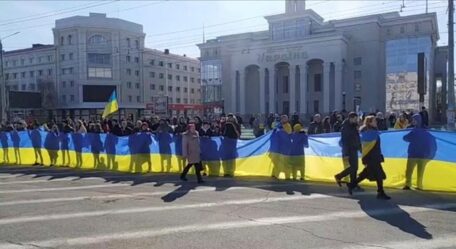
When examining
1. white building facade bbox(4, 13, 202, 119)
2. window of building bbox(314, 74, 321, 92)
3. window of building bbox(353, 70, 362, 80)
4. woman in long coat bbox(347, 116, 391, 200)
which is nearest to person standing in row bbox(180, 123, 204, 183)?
woman in long coat bbox(347, 116, 391, 200)

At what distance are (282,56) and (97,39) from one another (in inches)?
Answer: 1532

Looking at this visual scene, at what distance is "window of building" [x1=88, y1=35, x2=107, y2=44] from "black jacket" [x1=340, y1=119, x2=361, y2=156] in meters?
89.1

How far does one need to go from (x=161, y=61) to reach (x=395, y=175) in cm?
9895

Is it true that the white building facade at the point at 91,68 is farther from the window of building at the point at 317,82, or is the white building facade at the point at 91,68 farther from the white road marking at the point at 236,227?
the white road marking at the point at 236,227

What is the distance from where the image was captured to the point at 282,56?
2958 inches

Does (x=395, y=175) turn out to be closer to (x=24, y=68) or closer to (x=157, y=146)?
(x=157, y=146)

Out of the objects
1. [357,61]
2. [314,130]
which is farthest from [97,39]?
[314,130]

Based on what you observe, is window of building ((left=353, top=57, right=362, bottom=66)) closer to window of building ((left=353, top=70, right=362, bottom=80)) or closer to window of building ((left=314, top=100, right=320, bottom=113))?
window of building ((left=353, top=70, right=362, bottom=80))

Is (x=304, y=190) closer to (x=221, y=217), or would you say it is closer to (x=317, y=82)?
(x=221, y=217)

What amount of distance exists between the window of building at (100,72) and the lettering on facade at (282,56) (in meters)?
32.7

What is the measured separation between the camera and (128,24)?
9662cm

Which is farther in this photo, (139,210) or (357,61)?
(357,61)

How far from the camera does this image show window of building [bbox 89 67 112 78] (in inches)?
3654

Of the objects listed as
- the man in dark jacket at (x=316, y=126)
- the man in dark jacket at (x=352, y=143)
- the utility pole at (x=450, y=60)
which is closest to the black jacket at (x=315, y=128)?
the man in dark jacket at (x=316, y=126)
